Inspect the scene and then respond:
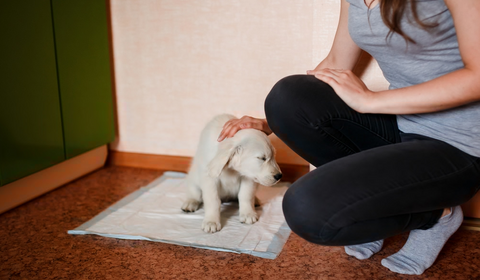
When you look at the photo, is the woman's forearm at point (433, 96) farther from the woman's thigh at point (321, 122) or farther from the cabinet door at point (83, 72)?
the cabinet door at point (83, 72)

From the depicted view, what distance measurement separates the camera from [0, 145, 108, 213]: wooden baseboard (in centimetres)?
171

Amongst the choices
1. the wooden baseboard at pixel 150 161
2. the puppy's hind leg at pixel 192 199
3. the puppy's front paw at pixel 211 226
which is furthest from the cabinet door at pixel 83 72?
the puppy's front paw at pixel 211 226

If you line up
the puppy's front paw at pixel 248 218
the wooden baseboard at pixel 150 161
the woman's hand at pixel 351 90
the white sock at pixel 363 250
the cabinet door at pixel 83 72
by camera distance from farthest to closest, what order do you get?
the wooden baseboard at pixel 150 161
the cabinet door at pixel 83 72
the puppy's front paw at pixel 248 218
the white sock at pixel 363 250
the woman's hand at pixel 351 90

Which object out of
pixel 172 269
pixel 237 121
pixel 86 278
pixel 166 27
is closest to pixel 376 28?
pixel 237 121

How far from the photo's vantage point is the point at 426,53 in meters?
1.05

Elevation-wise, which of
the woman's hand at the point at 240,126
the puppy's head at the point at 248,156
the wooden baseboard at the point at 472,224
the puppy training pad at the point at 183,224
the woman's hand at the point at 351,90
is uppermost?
the woman's hand at the point at 351,90

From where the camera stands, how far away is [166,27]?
206 centimetres

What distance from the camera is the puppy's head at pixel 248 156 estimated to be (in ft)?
4.62

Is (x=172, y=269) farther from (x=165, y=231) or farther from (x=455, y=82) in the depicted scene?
(x=455, y=82)

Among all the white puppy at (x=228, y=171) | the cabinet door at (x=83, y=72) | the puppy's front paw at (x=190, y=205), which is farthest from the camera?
the cabinet door at (x=83, y=72)

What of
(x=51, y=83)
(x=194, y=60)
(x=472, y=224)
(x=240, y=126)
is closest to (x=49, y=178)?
(x=51, y=83)

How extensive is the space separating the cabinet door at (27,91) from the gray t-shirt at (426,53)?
1.19m

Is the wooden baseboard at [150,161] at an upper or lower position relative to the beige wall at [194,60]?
lower

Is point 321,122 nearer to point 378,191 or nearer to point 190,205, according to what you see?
point 378,191
